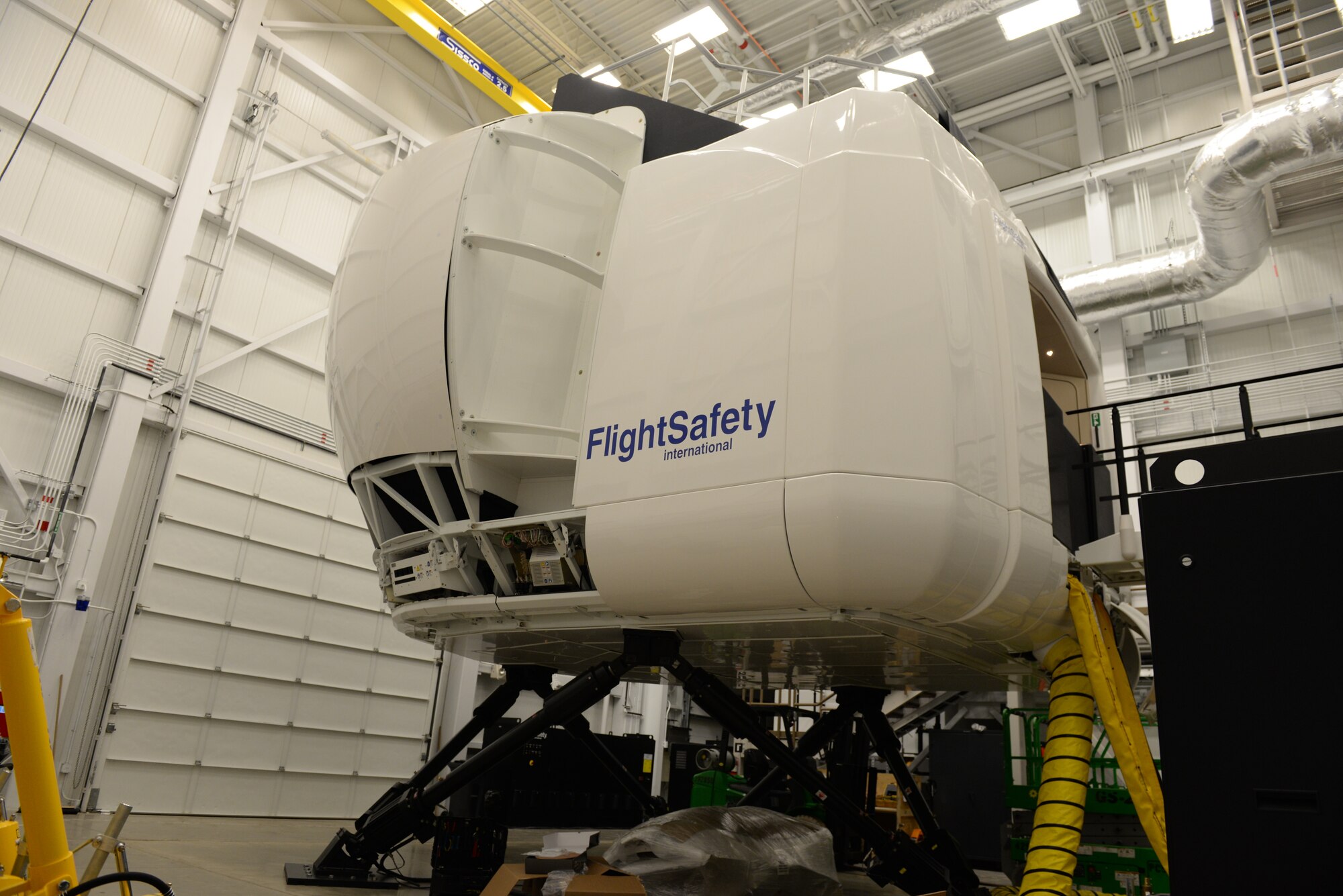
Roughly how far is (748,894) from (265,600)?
28.1 ft

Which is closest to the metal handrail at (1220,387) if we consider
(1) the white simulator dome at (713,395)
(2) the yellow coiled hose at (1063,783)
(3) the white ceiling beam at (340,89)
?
(1) the white simulator dome at (713,395)

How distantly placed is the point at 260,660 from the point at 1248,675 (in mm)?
11186

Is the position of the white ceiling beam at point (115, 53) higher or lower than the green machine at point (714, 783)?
higher

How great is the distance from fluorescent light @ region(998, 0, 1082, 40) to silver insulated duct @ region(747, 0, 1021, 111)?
24 centimetres

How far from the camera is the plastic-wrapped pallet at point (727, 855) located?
4.78 metres

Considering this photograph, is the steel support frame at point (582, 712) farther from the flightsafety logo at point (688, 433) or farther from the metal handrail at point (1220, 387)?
the metal handrail at point (1220, 387)

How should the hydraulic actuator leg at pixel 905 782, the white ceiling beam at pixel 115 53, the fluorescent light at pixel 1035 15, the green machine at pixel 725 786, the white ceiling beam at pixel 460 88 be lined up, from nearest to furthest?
the hydraulic actuator leg at pixel 905 782
the green machine at pixel 725 786
the white ceiling beam at pixel 115 53
the fluorescent light at pixel 1035 15
the white ceiling beam at pixel 460 88

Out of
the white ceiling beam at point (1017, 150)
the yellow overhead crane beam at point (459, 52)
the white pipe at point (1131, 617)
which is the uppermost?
the white ceiling beam at point (1017, 150)

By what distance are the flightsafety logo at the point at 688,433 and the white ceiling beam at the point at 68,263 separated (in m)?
7.99

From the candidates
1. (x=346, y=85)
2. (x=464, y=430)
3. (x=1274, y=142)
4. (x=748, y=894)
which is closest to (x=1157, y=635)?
(x=748, y=894)

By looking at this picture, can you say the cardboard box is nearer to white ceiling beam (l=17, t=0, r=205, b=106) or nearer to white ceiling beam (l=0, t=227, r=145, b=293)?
white ceiling beam (l=0, t=227, r=145, b=293)

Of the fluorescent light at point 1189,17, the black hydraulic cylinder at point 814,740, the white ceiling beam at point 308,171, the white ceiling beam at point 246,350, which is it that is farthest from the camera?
the fluorescent light at point 1189,17

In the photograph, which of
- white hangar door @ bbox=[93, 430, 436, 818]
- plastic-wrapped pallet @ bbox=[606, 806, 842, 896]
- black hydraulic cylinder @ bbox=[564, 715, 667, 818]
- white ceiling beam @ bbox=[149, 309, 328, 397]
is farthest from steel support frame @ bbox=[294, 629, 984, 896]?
white ceiling beam @ bbox=[149, 309, 328, 397]

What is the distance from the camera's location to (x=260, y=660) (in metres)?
11.3
